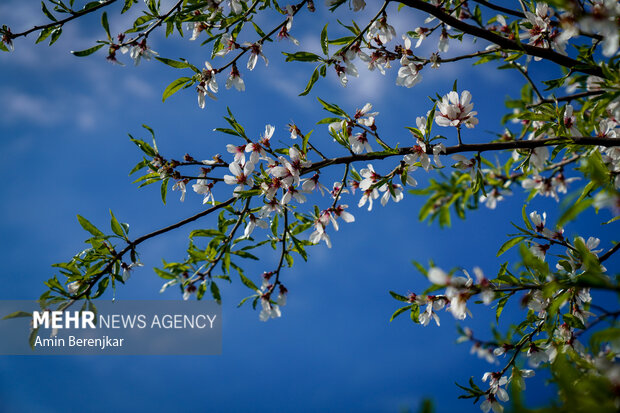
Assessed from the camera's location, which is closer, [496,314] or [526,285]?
[526,285]

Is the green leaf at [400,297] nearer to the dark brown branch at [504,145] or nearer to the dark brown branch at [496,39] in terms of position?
the dark brown branch at [504,145]

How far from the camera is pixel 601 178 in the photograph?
899 millimetres

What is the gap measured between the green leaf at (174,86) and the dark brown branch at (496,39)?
107 cm

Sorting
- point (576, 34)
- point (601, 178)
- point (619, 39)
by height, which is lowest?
point (601, 178)

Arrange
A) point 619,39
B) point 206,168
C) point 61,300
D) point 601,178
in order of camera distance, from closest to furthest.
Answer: point 601,178, point 619,39, point 61,300, point 206,168

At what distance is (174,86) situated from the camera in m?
1.99

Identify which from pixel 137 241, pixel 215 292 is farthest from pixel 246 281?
pixel 137 241

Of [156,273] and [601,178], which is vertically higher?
[156,273]

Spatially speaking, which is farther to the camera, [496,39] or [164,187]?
[164,187]

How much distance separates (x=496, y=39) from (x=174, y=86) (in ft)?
4.83

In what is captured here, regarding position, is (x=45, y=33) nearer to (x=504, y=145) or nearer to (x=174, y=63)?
(x=174, y=63)

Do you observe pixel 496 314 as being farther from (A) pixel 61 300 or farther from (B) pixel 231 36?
(A) pixel 61 300

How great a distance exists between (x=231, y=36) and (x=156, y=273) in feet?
4.14

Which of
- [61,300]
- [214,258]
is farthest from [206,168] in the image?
[61,300]
